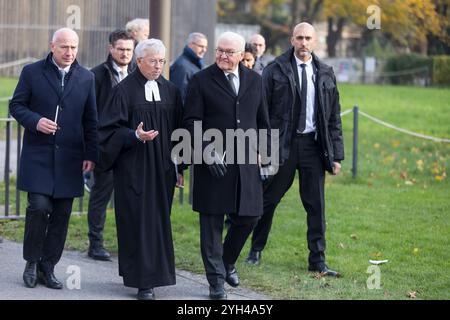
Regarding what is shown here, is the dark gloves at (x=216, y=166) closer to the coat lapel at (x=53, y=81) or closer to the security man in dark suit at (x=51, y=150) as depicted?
the security man in dark suit at (x=51, y=150)

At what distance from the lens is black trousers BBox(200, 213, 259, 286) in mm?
7840

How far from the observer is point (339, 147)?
885 cm

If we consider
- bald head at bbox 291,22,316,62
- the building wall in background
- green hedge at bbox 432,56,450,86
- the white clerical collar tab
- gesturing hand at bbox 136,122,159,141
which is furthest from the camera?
green hedge at bbox 432,56,450,86

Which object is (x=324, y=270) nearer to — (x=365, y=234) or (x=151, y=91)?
(x=365, y=234)

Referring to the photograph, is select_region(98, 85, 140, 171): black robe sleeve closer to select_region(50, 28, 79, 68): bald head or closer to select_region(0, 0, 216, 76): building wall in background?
select_region(50, 28, 79, 68): bald head

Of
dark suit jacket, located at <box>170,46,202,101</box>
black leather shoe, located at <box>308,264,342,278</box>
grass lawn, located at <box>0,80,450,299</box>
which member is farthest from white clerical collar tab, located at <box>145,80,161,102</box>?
dark suit jacket, located at <box>170,46,202,101</box>

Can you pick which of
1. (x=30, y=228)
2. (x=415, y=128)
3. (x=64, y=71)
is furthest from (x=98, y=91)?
(x=415, y=128)

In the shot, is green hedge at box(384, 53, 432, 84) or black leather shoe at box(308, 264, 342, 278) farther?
green hedge at box(384, 53, 432, 84)

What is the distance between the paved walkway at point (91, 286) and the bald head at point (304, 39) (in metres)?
2.17

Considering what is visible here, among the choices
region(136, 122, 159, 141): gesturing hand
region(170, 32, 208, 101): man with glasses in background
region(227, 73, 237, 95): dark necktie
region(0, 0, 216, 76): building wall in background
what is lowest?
region(136, 122, 159, 141): gesturing hand

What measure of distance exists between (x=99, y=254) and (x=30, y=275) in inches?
56.3

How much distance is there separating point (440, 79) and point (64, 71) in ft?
115

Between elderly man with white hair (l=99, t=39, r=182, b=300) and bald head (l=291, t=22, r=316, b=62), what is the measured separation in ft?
4.97

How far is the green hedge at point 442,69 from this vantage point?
40656 millimetres
